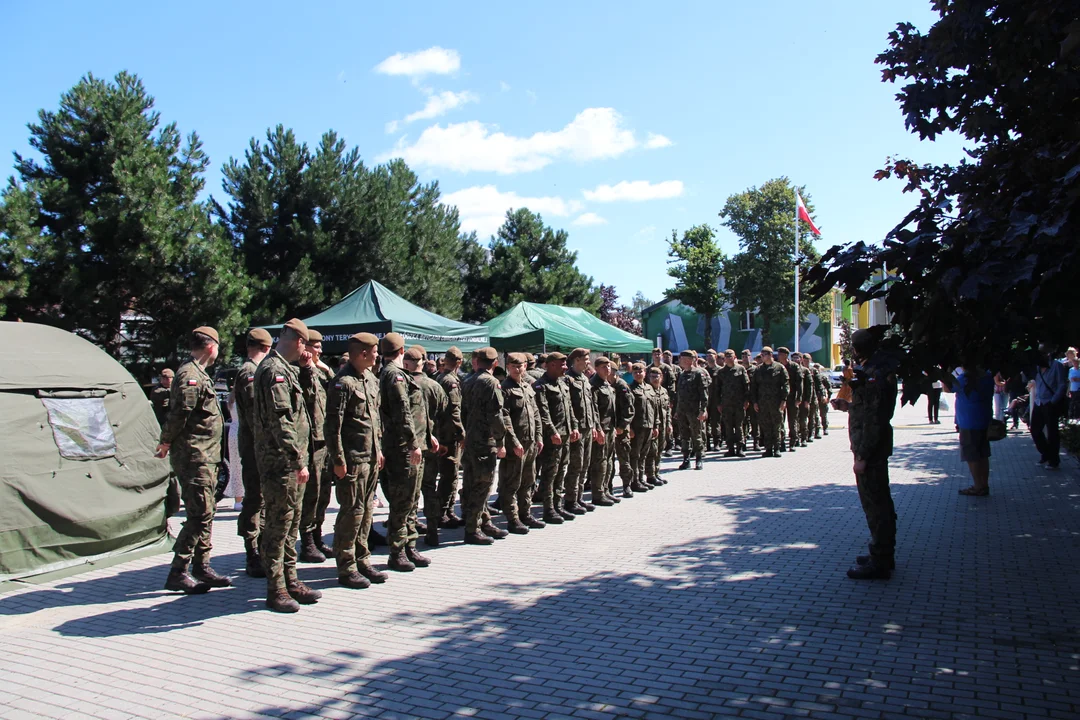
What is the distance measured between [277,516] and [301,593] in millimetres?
639

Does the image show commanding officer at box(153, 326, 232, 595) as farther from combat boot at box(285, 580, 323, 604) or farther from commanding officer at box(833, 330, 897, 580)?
commanding officer at box(833, 330, 897, 580)

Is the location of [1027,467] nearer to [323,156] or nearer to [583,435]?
[583,435]

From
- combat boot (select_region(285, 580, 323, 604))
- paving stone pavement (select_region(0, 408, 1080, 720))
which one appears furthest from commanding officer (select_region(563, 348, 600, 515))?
combat boot (select_region(285, 580, 323, 604))

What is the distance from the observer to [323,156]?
25750 mm

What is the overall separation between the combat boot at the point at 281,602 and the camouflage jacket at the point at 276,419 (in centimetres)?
93

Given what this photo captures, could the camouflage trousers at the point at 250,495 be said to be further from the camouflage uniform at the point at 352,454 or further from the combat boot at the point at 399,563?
the combat boot at the point at 399,563

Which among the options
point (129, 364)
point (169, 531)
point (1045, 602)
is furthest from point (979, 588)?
point (129, 364)

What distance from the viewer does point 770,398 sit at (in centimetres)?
1499


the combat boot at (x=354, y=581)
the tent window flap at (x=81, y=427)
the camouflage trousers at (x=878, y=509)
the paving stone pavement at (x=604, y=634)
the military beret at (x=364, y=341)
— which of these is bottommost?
the paving stone pavement at (x=604, y=634)

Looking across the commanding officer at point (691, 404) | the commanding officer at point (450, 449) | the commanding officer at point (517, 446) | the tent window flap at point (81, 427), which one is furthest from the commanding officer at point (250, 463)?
the commanding officer at point (691, 404)

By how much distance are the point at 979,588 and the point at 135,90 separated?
20.9 metres

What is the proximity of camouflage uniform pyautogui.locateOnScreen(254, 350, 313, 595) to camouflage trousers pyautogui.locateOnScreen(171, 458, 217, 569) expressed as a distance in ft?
2.48

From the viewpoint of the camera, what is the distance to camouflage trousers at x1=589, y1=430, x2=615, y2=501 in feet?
33.4

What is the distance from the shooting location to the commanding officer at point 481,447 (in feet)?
26.1
